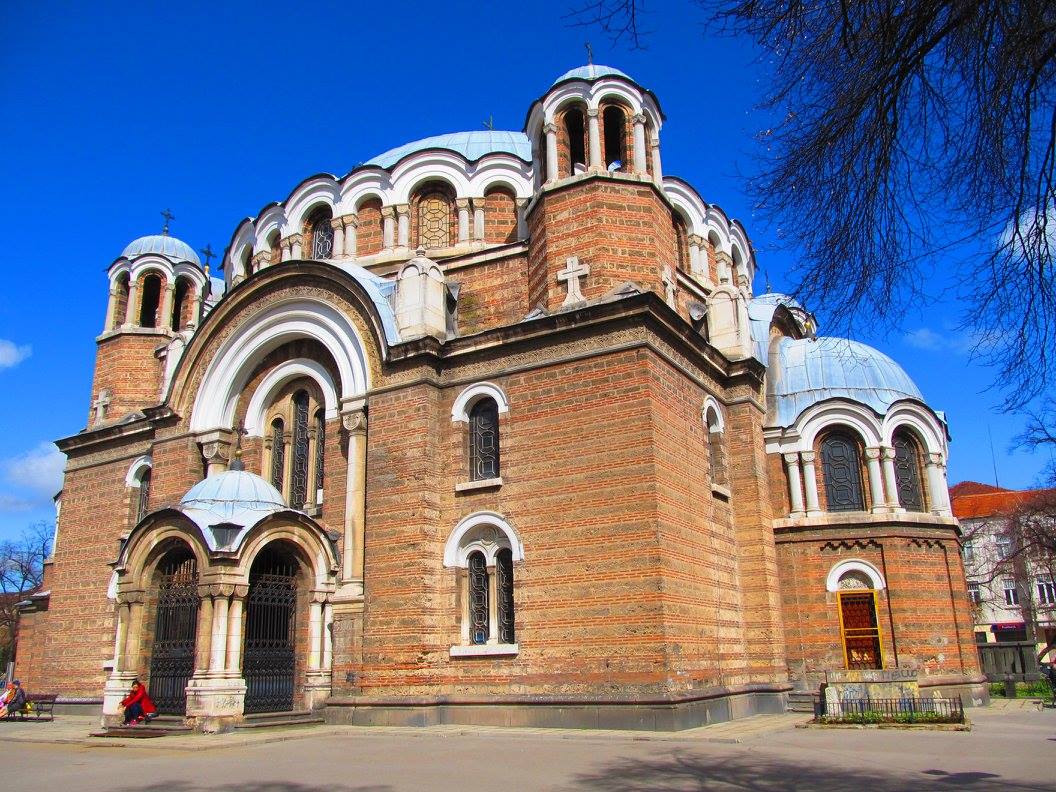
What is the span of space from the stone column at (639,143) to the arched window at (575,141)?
1.01m

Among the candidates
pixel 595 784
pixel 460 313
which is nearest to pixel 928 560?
pixel 460 313

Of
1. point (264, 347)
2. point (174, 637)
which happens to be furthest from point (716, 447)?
point (174, 637)

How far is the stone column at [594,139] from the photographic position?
16844 millimetres

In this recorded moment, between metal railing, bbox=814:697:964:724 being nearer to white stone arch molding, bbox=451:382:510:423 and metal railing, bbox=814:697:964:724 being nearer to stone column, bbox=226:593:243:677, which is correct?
white stone arch molding, bbox=451:382:510:423

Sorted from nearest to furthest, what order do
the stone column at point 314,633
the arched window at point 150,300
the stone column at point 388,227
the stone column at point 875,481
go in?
the stone column at point 314,633 < the stone column at point 875,481 < the stone column at point 388,227 < the arched window at point 150,300

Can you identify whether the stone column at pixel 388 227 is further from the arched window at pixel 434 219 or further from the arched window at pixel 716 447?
the arched window at pixel 716 447

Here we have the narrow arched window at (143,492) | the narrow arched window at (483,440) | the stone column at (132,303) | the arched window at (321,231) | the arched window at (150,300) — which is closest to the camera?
the narrow arched window at (483,440)

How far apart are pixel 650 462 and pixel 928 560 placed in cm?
783

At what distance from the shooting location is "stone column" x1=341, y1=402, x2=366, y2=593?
51.6ft

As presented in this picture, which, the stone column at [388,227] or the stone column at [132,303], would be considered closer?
the stone column at [388,227]

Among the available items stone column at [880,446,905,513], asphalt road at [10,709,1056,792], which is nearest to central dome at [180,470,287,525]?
asphalt road at [10,709,1056,792]

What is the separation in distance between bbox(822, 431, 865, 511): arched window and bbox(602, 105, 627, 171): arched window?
23.7ft

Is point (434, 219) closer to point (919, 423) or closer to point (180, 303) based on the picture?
point (180, 303)

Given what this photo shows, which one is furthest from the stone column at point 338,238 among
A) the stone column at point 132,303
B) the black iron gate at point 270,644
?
the black iron gate at point 270,644
